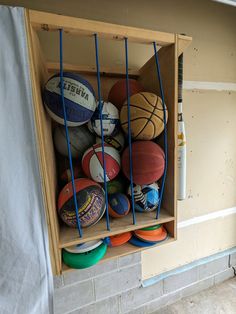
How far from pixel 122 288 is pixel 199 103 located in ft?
4.55

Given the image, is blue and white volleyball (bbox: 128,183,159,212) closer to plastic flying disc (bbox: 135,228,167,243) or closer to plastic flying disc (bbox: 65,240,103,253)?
plastic flying disc (bbox: 135,228,167,243)

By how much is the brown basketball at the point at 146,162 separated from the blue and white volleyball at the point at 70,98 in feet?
0.79

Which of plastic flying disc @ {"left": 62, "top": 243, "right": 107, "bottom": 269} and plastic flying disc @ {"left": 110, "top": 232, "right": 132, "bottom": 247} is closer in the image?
plastic flying disc @ {"left": 62, "top": 243, "right": 107, "bottom": 269}

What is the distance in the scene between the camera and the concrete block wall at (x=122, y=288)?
108 cm

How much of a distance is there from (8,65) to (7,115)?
5.6 inches

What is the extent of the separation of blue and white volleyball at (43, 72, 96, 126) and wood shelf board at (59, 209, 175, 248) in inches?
16.6

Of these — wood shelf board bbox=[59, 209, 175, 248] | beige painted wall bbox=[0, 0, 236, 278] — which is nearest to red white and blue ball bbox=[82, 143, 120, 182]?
wood shelf board bbox=[59, 209, 175, 248]

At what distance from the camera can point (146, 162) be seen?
69 centimetres

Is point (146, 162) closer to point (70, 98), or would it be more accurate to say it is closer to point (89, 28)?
point (70, 98)

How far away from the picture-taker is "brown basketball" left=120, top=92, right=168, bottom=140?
69 centimetres

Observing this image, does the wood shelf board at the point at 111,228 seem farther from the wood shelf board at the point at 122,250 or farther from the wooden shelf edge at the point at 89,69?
the wooden shelf edge at the point at 89,69

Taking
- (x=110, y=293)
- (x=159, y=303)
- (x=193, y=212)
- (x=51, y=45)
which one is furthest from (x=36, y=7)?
(x=159, y=303)

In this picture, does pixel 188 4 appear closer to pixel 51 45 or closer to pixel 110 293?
pixel 51 45

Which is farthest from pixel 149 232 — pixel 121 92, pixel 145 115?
pixel 121 92
